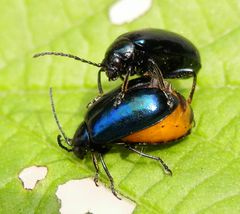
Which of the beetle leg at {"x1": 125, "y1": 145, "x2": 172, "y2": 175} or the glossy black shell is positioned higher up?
the glossy black shell

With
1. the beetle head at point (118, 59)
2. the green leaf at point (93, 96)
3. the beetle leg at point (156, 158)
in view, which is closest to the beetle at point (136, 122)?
the beetle leg at point (156, 158)

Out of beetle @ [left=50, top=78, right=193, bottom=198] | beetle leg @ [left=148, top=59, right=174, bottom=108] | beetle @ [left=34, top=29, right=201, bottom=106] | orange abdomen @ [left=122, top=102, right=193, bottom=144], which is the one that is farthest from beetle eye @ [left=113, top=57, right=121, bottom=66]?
orange abdomen @ [left=122, top=102, right=193, bottom=144]

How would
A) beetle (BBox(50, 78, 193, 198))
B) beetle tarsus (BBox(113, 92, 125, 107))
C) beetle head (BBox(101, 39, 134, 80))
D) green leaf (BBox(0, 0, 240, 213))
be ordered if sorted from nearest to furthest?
green leaf (BBox(0, 0, 240, 213)) → beetle (BBox(50, 78, 193, 198)) → beetle tarsus (BBox(113, 92, 125, 107)) → beetle head (BBox(101, 39, 134, 80))

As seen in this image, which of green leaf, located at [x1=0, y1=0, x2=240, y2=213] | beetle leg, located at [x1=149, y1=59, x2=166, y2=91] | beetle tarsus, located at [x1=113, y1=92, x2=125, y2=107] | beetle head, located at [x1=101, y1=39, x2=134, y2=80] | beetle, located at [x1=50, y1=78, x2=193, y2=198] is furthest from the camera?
beetle head, located at [x1=101, y1=39, x2=134, y2=80]

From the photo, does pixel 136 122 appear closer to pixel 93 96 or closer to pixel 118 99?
pixel 118 99

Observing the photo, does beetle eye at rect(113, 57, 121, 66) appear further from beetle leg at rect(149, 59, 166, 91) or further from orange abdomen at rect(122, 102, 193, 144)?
orange abdomen at rect(122, 102, 193, 144)

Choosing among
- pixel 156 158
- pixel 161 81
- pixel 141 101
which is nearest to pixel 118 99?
pixel 141 101
